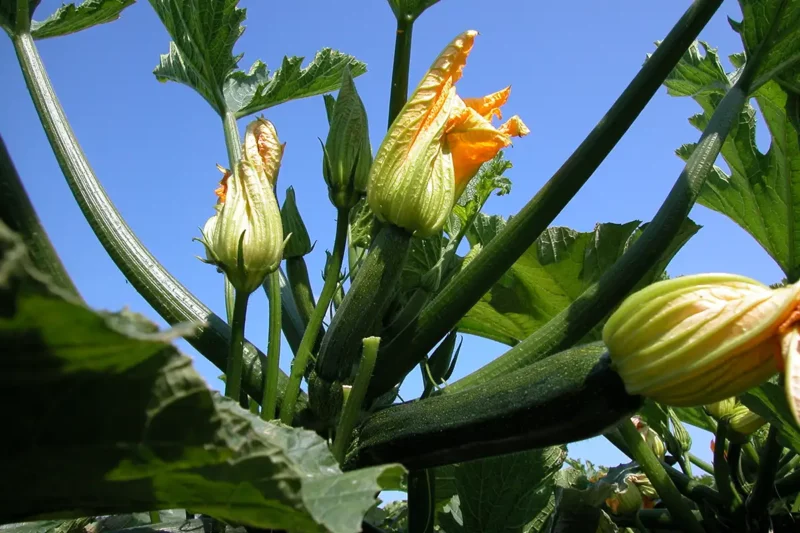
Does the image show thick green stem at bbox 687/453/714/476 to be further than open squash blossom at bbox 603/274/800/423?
Yes

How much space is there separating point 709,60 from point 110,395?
1.89 metres

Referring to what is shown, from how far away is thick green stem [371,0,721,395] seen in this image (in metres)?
1.32

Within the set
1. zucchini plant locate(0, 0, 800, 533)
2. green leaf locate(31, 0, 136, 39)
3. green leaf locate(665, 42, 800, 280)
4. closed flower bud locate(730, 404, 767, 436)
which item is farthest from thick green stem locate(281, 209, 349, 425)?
green leaf locate(665, 42, 800, 280)

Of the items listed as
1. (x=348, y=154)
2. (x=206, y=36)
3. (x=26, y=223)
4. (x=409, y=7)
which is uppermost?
(x=206, y=36)

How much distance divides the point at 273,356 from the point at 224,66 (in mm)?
881

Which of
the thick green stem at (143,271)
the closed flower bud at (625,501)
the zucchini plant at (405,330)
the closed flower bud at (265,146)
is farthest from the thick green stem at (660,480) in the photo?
the closed flower bud at (265,146)

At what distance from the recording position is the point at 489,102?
4.89 feet

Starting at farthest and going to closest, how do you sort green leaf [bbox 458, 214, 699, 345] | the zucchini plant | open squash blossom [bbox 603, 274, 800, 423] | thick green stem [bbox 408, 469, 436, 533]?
green leaf [bbox 458, 214, 699, 345] < thick green stem [bbox 408, 469, 436, 533] < open squash blossom [bbox 603, 274, 800, 423] < the zucchini plant

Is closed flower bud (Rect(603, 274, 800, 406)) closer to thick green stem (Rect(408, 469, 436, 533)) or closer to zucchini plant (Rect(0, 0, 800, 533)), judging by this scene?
zucchini plant (Rect(0, 0, 800, 533))

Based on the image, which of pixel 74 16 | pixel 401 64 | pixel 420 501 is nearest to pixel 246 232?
pixel 401 64

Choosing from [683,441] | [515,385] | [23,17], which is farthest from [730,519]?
[23,17]

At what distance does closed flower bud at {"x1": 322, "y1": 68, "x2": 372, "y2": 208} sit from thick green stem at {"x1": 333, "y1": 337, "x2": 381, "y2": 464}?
402 mm

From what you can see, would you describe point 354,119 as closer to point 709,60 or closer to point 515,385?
point 515,385

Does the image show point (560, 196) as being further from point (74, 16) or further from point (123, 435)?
point (74, 16)
